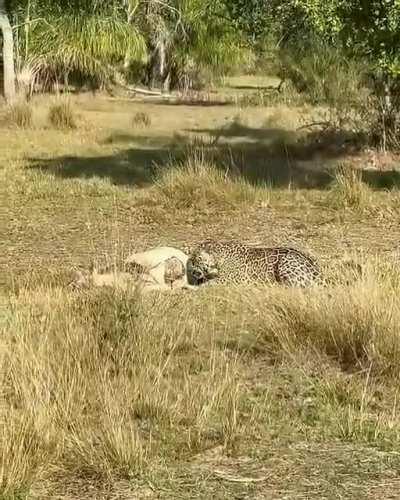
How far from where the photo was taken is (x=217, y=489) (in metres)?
4.56

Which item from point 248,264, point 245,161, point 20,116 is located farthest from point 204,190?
point 20,116

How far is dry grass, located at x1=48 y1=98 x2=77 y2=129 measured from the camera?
2447cm

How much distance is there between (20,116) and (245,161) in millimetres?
8070

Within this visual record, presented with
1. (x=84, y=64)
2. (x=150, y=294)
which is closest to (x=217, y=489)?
(x=150, y=294)

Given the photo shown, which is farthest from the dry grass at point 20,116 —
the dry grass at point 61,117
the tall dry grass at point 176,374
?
the tall dry grass at point 176,374

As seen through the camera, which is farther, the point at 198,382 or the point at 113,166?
the point at 113,166

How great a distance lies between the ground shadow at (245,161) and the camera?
1655 centimetres

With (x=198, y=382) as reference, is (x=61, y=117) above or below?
above

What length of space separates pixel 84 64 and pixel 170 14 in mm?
7579

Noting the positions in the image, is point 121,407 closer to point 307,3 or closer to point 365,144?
point 307,3

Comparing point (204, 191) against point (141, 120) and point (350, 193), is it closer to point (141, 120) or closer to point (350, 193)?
point (350, 193)

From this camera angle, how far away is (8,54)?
2959cm

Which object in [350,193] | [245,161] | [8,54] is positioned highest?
[8,54]

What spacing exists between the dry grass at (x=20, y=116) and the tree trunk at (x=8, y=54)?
3429mm
